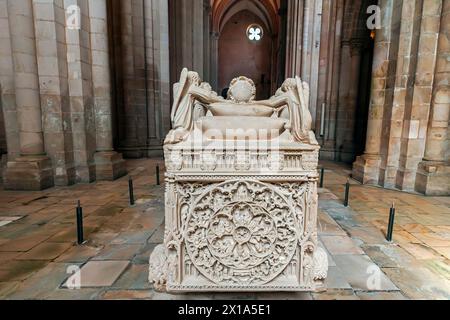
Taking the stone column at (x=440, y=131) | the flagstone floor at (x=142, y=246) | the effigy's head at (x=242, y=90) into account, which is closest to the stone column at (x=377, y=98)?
the stone column at (x=440, y=131)

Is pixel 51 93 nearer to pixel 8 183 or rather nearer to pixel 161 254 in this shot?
pixel 8 183

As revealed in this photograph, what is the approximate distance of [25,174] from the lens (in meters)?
5.39

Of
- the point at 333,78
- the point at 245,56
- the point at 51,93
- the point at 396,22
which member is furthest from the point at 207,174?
the point at 245,56

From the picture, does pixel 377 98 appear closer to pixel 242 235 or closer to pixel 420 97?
pixel 420 97

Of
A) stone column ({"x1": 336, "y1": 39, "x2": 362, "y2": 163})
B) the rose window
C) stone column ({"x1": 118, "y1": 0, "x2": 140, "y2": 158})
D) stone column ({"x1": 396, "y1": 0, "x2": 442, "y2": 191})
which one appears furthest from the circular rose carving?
the rose window

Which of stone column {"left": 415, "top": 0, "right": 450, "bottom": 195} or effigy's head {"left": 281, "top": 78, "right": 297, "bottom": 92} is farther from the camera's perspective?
stone column {"left": 415, "top": 0, "right": 450, "bottom": 195}

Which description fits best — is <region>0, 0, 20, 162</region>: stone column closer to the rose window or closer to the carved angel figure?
the carved angel figure

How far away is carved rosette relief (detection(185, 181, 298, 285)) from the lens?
215 centimetres

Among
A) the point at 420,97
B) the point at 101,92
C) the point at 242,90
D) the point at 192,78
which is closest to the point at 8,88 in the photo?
the point at 101,92

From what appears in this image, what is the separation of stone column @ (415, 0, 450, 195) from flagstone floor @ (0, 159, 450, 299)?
353 mm

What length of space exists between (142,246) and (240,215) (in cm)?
153

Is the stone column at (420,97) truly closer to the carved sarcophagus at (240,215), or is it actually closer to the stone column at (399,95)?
the stone column at (399,95)

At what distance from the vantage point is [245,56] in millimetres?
27344

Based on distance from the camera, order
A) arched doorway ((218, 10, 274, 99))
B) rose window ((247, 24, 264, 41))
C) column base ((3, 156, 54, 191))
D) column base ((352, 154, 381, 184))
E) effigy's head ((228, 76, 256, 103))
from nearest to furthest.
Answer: effigy's head ((228, 76, 256, 103)), column base ((3, 156, 54, 191)), column base ((352, 154, 381, 184)), arched doorway ((218, 10, 274, 99)), rose window ((247, 24, 264, 41))
